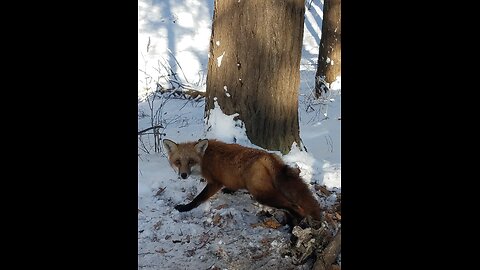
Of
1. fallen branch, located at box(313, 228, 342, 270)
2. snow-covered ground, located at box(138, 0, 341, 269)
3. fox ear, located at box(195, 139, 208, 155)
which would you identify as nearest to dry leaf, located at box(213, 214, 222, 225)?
snow-covered ground, located at box(138, 0, 341, 269)

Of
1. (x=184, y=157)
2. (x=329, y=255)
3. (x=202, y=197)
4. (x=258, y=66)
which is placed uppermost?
(x=258, y=66)

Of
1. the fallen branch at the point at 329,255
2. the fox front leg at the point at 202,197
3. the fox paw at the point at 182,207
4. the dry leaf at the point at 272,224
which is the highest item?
the fox front leg at the point at 202,197

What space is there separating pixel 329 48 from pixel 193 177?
864 millimetres

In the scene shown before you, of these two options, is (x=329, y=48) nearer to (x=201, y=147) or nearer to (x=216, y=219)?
(x=201, y=147)

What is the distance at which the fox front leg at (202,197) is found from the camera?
2.42m

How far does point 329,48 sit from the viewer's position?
250cm

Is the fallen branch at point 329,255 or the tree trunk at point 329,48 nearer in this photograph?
the fallen branch at point 329,255

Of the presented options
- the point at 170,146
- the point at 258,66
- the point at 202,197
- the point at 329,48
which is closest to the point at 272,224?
the point at 202,197

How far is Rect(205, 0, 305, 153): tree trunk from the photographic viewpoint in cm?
244

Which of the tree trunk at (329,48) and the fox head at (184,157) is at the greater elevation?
the tree trunk at (329,48)

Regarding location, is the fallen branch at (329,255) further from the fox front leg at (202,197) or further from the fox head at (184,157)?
the fox head at (184,157)

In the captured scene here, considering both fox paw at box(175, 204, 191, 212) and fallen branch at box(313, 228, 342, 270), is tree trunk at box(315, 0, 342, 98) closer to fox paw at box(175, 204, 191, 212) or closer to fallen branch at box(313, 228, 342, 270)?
fallen branch at box(313, 228, 342, 270)

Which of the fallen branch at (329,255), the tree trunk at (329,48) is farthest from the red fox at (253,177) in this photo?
the tree trunk at (329,48)

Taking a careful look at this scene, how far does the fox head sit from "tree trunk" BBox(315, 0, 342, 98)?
2.02ft
